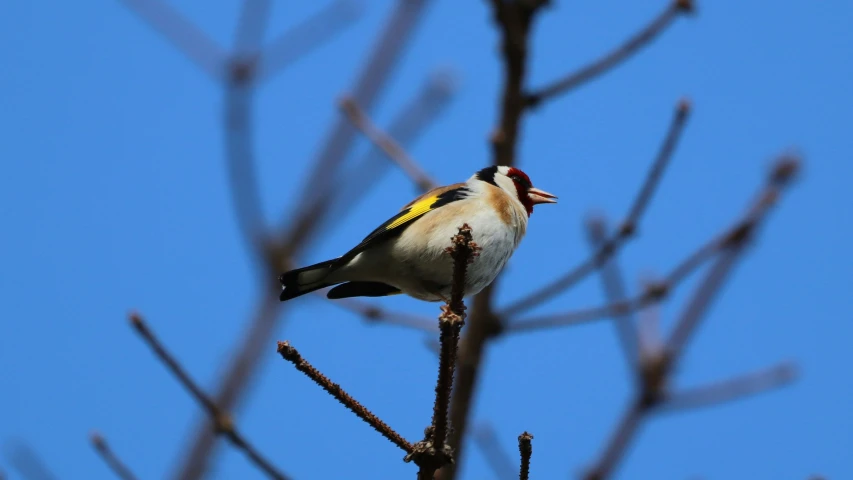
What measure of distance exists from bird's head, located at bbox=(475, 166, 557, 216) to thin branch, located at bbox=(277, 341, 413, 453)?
9.00ft

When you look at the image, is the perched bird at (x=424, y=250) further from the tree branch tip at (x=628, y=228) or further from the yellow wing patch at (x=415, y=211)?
→ the tree branch tip at (x=628, y=228)

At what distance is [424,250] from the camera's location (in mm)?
4379

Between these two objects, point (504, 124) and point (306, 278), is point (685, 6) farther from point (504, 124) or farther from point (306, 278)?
point (306, 278)

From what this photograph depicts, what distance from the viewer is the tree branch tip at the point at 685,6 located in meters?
4.35

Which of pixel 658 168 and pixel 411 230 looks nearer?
pixel 658 168

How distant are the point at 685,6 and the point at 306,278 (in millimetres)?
2215

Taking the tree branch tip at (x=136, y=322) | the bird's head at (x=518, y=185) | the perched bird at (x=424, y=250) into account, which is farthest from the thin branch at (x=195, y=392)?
the bird's head at (x=518, y=185)

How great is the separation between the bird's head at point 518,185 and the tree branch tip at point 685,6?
3.99 feet

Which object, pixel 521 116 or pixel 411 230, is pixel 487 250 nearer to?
pixel 411 230

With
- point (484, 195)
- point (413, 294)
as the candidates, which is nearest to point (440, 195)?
point (484, 195)

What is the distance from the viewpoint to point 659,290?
4125 mm

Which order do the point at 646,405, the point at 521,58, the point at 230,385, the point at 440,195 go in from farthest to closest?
the point at 440,195 → the point at 521,58 → the point at 646,405 → the point at 230,385

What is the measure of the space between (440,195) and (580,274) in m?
0.86

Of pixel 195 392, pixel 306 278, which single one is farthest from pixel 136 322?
pixel 306 278
